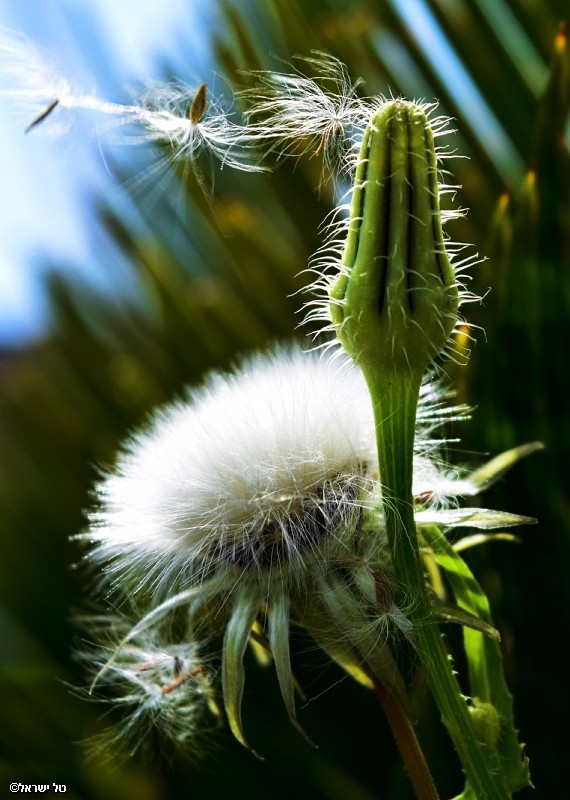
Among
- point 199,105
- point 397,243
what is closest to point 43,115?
point 199,105

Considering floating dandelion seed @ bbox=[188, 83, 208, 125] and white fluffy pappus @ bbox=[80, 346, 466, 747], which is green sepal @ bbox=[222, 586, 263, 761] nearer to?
white fluffy pappus @ bbox=[80, 346, 466, 747]

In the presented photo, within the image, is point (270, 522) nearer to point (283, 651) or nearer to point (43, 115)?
point (283, 651)

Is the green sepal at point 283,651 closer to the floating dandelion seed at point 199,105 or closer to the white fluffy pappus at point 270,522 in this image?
the white fluffy pappus at point 270,522

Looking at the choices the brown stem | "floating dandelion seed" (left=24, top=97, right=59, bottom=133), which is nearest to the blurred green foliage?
the brown stem

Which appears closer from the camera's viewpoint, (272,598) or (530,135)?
(272,598)

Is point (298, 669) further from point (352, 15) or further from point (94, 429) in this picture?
point (352, 15)

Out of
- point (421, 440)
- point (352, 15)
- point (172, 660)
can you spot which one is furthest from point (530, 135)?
point (172, 660)
